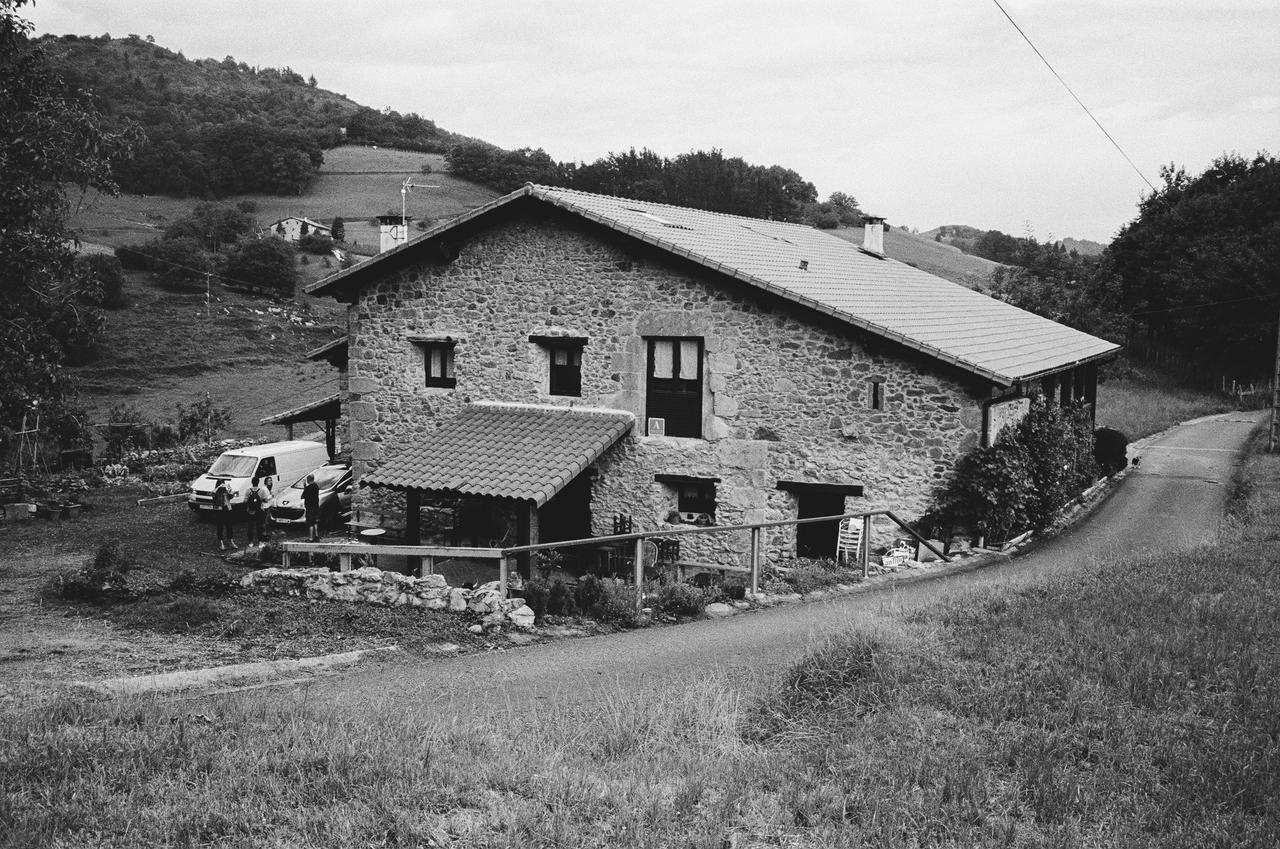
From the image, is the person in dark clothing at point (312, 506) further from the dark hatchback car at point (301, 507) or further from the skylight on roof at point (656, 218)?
the skylight on roof at point (656, 218)

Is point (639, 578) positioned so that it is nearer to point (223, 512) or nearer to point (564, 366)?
point (564, 366)

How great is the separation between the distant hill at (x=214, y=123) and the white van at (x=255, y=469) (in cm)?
3779

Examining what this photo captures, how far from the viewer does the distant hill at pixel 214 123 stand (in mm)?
70062

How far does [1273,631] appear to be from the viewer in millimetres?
7977

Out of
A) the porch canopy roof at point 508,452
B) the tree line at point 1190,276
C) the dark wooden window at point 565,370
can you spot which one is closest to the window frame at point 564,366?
the dark wooden window at point 565,370

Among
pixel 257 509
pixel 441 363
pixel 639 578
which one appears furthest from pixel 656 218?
pixel 257 509

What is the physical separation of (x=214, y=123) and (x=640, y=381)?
72.3 meters

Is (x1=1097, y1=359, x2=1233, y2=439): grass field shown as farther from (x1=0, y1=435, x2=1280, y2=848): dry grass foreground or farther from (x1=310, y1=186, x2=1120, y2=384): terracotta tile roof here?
(x1=0, y1=435, x2=1280, y2=848): dry grass foreground

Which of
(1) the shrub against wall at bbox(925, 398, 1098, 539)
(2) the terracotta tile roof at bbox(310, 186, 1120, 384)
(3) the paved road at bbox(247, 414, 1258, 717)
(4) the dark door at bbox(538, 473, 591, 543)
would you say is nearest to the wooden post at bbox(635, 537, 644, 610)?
(3) the paved road at bbox(247, 414, 1258, 717)

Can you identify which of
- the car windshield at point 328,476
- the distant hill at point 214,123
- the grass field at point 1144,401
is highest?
the distant hill at point 214,123

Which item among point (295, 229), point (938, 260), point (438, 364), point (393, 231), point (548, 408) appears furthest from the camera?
point (295, 229)

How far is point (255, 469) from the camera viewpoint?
22.0 metres

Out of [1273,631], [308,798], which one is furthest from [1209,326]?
[308,798]

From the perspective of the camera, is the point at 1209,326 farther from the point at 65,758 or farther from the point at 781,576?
the point at 65,758
